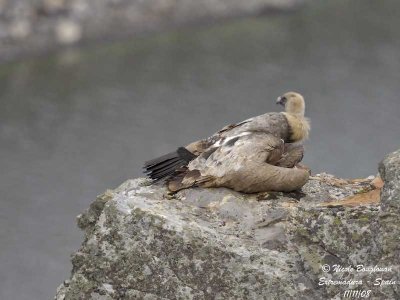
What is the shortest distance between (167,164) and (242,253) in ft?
9.18

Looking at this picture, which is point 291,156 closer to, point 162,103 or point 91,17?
point 162,103

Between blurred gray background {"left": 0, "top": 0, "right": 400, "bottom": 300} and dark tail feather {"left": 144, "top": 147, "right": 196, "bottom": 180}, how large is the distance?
85.9 feet

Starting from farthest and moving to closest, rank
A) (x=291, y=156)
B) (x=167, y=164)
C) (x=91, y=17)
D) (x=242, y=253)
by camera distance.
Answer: (x=91, y=17) → (x=291, y=156) → (x=167, y=164) → (x=242, y=253)

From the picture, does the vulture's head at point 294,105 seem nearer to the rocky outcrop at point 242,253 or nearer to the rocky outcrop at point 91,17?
the rocky outcrop at point 242,253

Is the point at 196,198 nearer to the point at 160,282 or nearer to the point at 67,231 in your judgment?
the point at 160,282

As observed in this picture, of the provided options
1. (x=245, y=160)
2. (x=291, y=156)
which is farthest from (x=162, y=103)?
(x=245, y=160)

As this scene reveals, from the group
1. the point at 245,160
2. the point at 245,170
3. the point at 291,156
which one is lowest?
the point at 245,170

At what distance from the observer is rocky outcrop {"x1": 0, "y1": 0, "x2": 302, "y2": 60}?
224ft

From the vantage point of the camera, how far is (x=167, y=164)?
12.5 metres

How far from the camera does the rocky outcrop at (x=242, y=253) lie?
9.45 meters

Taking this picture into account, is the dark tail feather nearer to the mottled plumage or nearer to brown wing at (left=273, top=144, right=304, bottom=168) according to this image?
the mottled plumage

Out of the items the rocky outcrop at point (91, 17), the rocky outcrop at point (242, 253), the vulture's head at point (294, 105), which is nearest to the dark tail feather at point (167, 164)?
the rocky outcrop at point (242, 253)

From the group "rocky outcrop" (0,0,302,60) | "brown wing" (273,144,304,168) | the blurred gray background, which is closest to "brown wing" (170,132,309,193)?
"brown wing" (273,144,304,168)

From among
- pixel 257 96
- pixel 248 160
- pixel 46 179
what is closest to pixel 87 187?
pixel 46 179
